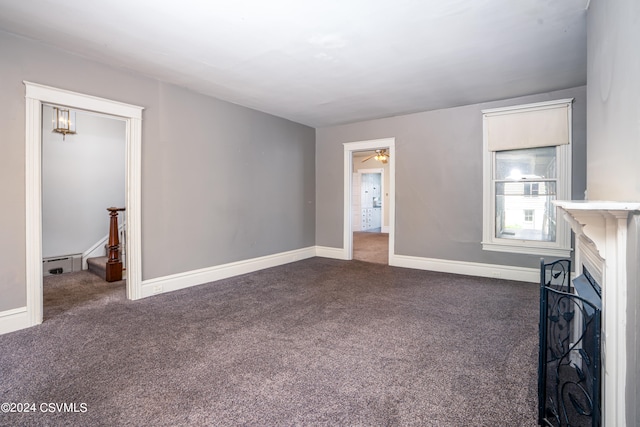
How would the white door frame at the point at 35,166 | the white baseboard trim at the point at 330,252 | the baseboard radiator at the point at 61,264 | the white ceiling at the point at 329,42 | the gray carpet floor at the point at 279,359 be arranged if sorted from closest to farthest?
the gray carpet floor at the point at 279,359
the white ceiling at the point at 329,42
the white door frame at the point at 35,166
the baseboard radiator at the point at 61,264
the white baseboard trim at the point at 330,252

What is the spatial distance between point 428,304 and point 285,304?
60.0 inches

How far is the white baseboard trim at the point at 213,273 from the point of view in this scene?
145 inches

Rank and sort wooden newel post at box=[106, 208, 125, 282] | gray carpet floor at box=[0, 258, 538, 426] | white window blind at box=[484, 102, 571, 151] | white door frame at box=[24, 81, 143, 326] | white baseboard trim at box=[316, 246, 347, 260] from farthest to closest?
white baseboard trim at box=[316, 246, 347, 260] < wooden newel post at box=[106, 208, 125, 282] < white window blind at box=[484, 102, 571, 151] < white door frame at box=[24, 81, 143, 326] < gray carpet floor at box=[0, 258, 538, 426]

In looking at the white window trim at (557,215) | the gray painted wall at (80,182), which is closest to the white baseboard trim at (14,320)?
the gray painted wall at (80,182)

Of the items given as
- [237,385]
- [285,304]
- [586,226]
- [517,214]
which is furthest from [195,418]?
[517,214]

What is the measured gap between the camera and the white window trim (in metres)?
3.95

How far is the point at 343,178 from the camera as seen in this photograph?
230 inches

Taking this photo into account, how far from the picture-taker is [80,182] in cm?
509

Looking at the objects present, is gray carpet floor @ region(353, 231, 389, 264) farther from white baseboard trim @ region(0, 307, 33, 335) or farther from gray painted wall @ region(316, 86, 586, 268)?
white baseboard trim @ region(0, 307, 33, 335)

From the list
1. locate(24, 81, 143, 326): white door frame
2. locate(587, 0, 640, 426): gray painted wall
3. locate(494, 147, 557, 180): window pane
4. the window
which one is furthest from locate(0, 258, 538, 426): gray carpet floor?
locate(494, 147, 557, 180): window pane

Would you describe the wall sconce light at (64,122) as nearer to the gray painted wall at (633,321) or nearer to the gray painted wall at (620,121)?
the gray painted wall at (620,121)

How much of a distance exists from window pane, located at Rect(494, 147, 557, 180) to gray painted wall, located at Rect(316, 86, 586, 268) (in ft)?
0.91

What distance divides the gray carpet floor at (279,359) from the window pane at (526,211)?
1.07 meters

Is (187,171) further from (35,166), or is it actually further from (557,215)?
(557,215)
